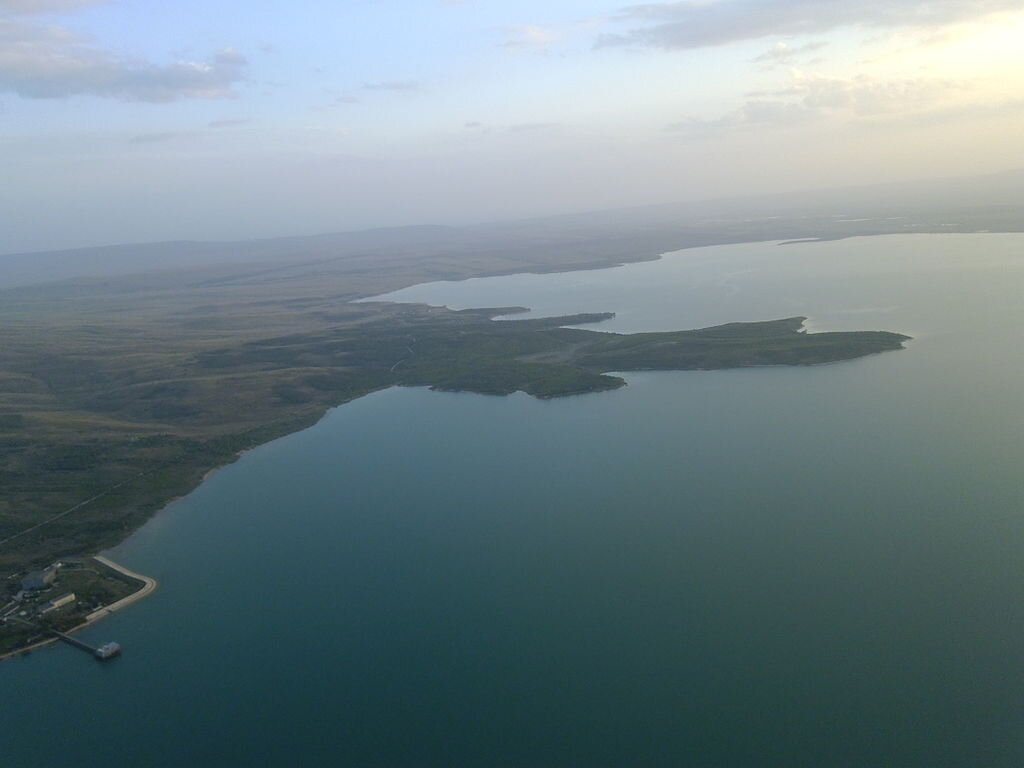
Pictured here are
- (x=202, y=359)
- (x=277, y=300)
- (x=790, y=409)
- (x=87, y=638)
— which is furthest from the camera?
(x=277, y=300)

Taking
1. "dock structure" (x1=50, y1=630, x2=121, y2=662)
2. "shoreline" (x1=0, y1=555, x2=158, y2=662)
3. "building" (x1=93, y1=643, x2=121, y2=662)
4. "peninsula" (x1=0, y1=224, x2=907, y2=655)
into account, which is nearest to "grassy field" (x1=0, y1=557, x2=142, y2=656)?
"shoreline" (x1=0, y1=555, x2=158, y2=662)

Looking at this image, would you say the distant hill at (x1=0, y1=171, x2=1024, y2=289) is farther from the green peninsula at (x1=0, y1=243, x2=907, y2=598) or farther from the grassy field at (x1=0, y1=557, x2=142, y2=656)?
the grassy field at (x1=0, y1=557, x2=142, y2=656)

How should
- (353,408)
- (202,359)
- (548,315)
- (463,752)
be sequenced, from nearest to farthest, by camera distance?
(463,752) → (353,408) → (202,359) → (548,315)

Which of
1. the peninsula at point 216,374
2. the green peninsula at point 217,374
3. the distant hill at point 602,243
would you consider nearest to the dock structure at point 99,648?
the peninsula at point 216,374

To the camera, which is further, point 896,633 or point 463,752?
point 896,633

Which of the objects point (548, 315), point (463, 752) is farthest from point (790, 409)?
point (548, 315)

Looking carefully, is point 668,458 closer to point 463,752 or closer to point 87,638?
point 463,752
